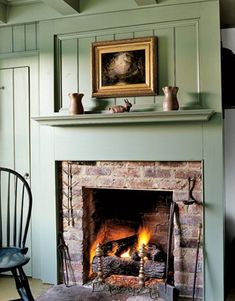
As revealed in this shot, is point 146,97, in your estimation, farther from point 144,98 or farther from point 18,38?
point 18,38

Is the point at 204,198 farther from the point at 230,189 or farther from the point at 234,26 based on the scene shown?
the point at 234,26

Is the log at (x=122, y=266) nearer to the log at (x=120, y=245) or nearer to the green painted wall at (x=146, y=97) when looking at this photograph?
the log at (x=120, y=245)

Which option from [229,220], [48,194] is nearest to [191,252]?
[229,220]

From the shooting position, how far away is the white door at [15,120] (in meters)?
3.39

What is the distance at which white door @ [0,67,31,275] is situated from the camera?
3.39 m

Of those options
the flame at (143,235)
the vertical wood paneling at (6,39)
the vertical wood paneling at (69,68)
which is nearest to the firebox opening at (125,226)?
the flame at (143,235)

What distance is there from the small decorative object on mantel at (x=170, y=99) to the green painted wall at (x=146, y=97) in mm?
134

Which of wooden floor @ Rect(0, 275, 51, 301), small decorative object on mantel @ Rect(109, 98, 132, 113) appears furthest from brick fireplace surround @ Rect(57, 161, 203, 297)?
small decorative object on mantel @ Rect(109, 98, 132, 113)

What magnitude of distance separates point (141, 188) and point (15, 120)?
1.40 meters

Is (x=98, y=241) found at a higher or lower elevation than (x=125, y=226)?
lower

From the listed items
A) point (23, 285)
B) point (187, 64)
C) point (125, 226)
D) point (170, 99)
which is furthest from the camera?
point (125, 226)

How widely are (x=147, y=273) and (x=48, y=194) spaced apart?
3.58 feet

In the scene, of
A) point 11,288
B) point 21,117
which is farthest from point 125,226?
point 21,117

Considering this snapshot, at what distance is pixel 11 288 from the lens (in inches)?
124
